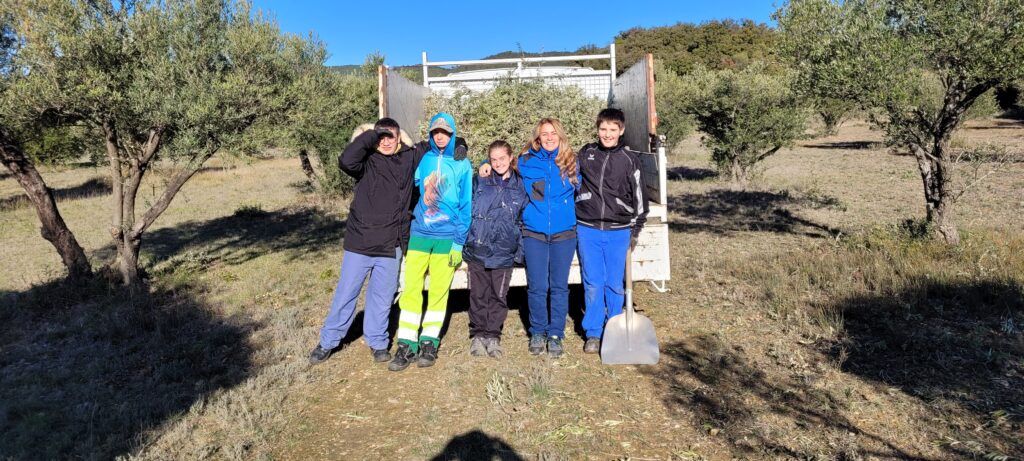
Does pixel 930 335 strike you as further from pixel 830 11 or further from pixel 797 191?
pixel 797 191

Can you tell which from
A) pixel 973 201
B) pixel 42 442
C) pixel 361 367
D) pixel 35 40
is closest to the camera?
pixel 42 442

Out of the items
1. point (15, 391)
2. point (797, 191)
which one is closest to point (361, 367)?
point (15, 391)

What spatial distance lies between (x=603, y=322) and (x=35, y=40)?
21.0 ft

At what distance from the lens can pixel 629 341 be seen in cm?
475

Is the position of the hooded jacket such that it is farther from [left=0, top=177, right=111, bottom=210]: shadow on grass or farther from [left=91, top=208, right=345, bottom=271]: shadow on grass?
[left=0, top=177, right=111, bottom=210]: shadow on grass

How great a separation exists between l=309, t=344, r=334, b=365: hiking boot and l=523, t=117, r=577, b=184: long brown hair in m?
2.42

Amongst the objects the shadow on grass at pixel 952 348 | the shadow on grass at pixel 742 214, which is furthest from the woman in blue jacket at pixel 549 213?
the shadow on grass at pixel 742 214

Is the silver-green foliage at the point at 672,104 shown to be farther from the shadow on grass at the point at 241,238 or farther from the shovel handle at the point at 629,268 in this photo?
the shovel handle at the point at 629,268

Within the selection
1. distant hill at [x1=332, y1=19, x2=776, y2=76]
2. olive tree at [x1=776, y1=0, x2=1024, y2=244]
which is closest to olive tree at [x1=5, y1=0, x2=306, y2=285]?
olive tree at [x1=776, y1=0, x2=1024, y2=244]

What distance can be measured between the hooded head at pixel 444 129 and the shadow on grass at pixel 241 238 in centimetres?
606

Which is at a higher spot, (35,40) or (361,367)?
(35,40)

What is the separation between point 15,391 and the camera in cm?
462

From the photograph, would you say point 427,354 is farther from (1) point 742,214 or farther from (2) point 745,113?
(2) point 745,113

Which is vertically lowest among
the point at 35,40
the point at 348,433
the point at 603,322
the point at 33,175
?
the point at 348,433
